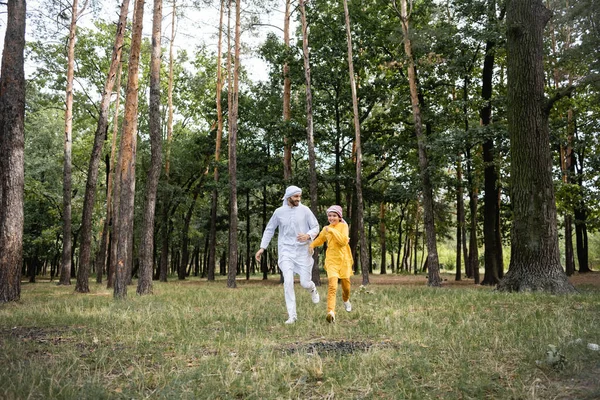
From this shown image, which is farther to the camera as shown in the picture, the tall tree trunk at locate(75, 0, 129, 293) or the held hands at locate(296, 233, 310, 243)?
the tall tree trunk at locate(75, 0, 129, 293)

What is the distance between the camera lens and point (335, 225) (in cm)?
773

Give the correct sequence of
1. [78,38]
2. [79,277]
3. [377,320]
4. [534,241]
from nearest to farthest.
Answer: [377,320], [534,241], [79,277], [78,38]

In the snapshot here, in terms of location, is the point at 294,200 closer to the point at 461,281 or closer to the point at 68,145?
the point at 68,145

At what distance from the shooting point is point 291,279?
7.62 metres

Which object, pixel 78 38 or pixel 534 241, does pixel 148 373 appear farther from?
pixel 78 38

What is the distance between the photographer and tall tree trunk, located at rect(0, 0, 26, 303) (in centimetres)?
1097

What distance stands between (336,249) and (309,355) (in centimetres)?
297

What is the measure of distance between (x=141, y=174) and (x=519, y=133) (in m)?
28.0

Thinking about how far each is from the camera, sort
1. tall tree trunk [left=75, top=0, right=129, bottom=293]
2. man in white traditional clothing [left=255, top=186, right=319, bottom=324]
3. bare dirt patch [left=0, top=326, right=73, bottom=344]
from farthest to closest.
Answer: tall tree trunk [left=75, top=0, right=129, bottom=293] < man in white traditional clothing [left=255, top=186, right=319, bottom=324] < bare dirt patch [left=0, top=326, right=73, bottom=344]

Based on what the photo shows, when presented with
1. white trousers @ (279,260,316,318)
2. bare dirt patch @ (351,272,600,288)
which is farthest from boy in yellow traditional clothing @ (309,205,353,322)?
bare dirt patch @ (351,272,600,288)

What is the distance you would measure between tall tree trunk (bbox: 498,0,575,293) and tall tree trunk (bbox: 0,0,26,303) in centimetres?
1260

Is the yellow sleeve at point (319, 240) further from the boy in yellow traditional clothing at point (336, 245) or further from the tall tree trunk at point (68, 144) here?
the tall tree trunk at point (68, 144)

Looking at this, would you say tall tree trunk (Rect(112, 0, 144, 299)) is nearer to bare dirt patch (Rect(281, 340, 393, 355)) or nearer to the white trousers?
the white trousers

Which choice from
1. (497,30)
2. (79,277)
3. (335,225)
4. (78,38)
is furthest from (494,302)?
(78,38)
